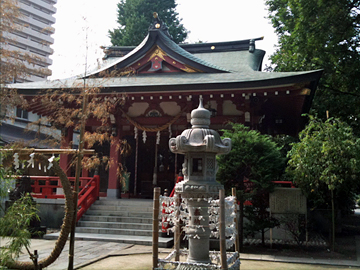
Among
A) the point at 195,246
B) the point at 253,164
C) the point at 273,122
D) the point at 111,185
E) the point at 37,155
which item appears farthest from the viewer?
the point at 273,122

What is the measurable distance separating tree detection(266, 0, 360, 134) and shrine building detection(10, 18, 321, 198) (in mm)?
2598

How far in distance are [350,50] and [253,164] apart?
32.0ft

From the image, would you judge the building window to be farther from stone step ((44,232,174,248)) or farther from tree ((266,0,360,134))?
tree ((266,0,360,134))

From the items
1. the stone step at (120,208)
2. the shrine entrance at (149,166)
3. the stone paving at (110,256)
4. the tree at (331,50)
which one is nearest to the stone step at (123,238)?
the stone paving at (110,256)

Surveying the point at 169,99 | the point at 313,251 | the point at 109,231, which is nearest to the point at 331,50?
the point at 169,99

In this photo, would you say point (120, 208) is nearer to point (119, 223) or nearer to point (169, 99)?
point (119, 223)

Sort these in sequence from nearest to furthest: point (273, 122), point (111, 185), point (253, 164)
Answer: point (253, 164)
point (111, 185)
point (273, 122)

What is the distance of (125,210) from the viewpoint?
11305 mm

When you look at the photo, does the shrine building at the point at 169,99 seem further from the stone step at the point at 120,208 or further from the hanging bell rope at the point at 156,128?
the stone step at the point at 120,208

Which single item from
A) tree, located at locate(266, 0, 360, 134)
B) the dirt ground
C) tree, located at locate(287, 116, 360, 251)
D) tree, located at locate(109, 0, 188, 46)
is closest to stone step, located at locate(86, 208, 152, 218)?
the dirt ground

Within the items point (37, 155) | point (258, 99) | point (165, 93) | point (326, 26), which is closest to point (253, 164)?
point (258, 99)

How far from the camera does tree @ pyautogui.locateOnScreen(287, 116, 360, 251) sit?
805 centimetres

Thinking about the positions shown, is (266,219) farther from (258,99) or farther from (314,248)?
(258,99)

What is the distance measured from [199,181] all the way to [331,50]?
38.2 feet
